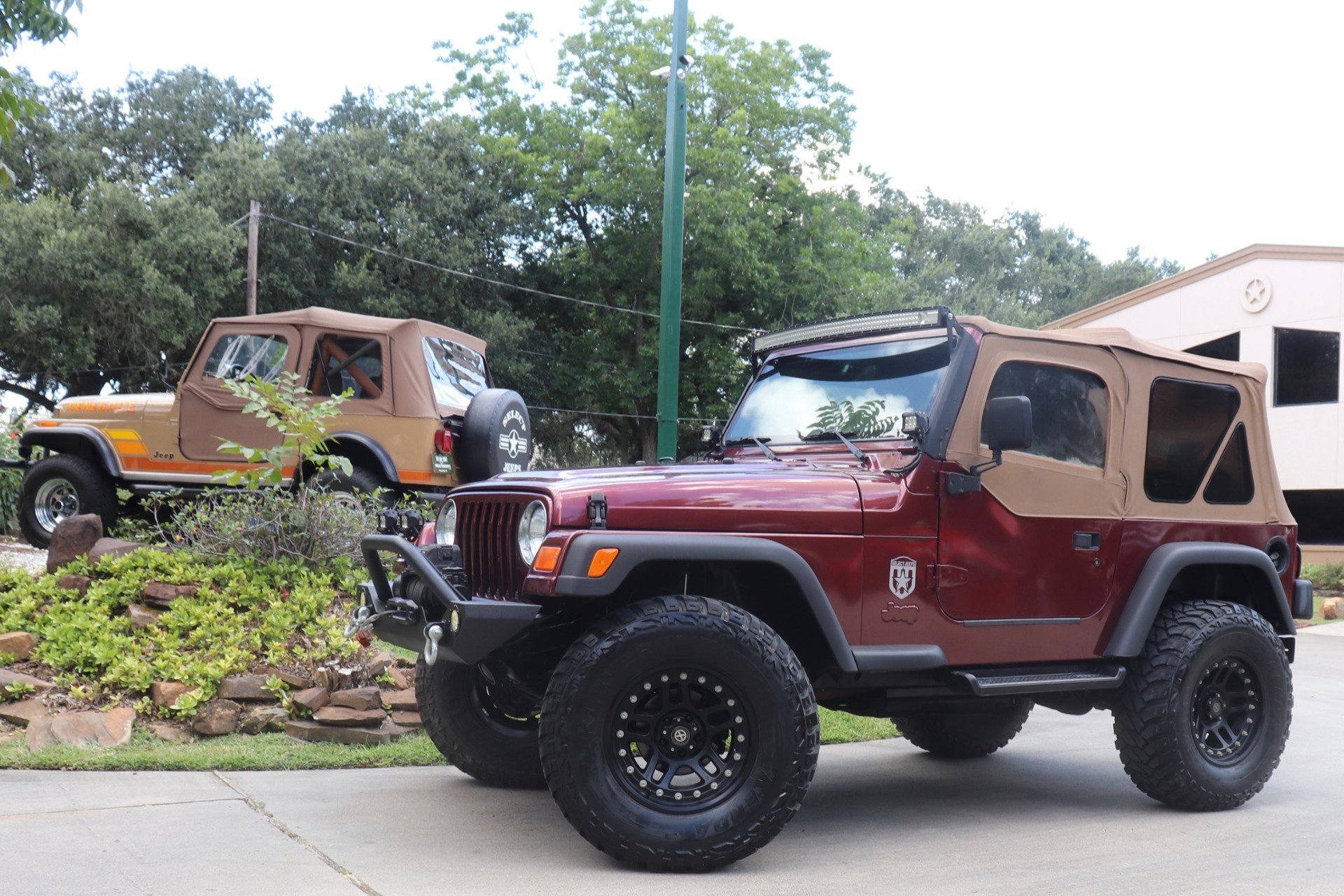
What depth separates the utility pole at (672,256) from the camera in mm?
9477

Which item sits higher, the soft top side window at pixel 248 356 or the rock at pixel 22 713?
the soft top side window at pixel 248 356

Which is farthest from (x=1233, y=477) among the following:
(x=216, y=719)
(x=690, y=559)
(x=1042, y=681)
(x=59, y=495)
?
(x=59, y=495)

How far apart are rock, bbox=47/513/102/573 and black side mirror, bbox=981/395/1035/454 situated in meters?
6.24

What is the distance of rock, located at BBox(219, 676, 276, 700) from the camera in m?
6.49

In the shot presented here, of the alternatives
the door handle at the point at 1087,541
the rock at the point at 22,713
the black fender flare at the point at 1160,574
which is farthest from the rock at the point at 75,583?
the black fender flare at the point at 1160,574

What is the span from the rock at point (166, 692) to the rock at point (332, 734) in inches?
23.3

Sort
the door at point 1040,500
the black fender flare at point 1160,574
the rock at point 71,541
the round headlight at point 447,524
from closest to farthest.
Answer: the door at point 1040,500, the round headlight at point 447,524, the black fender flare at point 1160,574, the rock at point 71,541

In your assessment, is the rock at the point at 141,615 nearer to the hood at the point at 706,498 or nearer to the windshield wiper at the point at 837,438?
the hood at the point at 706,498

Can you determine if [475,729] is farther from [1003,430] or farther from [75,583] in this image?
[75,583]

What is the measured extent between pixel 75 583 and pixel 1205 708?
→ 662 centimetres

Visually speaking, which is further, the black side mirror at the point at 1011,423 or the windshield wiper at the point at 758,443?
the windshield wiper at the point at 758,443

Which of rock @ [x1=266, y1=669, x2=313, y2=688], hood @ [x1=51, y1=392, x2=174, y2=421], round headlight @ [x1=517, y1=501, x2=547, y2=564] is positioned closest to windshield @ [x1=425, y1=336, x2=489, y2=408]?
hood @ [x1=51, y1=392, x2=174, y2=421]

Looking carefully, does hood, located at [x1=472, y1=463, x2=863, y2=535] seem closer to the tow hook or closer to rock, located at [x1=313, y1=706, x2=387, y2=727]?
the tow hook

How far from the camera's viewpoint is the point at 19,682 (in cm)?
640
